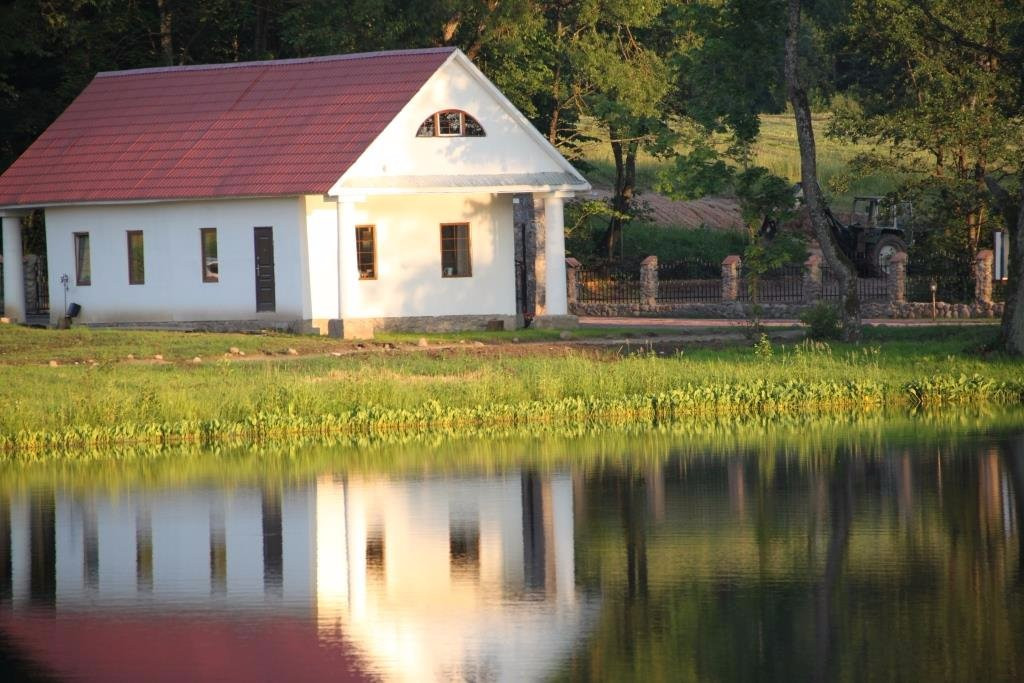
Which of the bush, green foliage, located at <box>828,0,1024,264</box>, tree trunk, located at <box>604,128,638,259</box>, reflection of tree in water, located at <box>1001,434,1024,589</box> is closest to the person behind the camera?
reflection of tree in water, located at <box>1001,434,1024,589</box>

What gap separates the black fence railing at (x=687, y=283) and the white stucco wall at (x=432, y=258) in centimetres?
705

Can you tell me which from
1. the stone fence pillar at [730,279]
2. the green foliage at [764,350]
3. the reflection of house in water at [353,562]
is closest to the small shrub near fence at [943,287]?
the stone fence pillar at [730,279]

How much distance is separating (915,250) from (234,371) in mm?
21170

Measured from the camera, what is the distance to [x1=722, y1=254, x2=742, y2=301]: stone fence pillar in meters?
44.8

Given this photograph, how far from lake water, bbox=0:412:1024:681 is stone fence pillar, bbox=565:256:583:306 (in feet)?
75.5

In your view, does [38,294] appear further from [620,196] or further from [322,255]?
[620,196]

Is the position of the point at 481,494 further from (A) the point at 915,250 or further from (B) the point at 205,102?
(A) the point at 915,250

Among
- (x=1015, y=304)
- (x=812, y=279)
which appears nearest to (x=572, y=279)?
(x=812, y=279)

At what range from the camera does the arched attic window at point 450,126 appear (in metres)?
39.2

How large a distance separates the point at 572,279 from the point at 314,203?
34.1 ft

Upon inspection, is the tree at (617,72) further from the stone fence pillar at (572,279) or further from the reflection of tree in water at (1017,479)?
the reflection of tree in water at (1017,479)

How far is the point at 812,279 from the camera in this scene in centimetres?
4378

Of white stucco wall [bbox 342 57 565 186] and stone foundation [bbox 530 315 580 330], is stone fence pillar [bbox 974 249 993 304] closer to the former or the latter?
stone foundation [bbox 530 315 580 330]

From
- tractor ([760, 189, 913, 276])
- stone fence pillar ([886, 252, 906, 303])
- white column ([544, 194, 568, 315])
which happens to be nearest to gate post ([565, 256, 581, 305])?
tractor ([760, 189, 913, 276])
